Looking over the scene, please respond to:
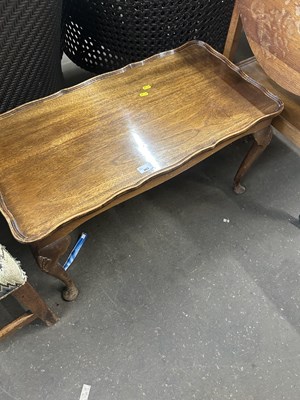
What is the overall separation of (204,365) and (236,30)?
3.65 ft

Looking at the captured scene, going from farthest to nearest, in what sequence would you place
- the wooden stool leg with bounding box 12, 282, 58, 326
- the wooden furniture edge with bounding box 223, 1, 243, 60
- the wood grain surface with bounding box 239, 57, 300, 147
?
the wooden furniture edge with bounding box 223, 1, 243, 60 → the wood grain surface with bounding box 239, 57, 300, 147 → the wooden stool leg with bounding box 12, 282, 58, 326

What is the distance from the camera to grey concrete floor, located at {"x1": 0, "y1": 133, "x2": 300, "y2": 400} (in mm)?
1056

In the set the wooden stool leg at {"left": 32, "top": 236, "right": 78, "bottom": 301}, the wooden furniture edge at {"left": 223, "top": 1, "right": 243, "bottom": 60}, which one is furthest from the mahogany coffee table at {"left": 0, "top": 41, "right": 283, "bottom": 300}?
the wooden furniture edge at {"left": 223, "top": 1, "right": 243, "bottom": 60}

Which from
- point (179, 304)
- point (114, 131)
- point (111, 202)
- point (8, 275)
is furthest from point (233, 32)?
point (8, 275)

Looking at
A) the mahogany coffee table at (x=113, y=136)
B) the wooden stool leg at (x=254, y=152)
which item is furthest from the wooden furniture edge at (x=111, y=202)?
the wooden stool leg at (x=254, y=152)

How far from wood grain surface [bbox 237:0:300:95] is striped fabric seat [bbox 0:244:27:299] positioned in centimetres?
91

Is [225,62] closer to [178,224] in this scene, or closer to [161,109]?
[161,109]

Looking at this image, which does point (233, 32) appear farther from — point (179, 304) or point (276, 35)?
point (179, 304)

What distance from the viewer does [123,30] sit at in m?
1.42

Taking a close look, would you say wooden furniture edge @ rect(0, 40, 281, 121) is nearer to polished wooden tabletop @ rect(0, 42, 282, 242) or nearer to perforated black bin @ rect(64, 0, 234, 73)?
polished wooden tabletop @ rect(0, 42, 282, 242)

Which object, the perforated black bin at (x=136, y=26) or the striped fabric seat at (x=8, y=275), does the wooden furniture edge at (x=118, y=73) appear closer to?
the perforated black bin at (x=136, y=26)

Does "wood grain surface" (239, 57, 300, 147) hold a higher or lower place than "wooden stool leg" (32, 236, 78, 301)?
lower

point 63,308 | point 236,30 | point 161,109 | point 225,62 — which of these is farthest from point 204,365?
point 236,30

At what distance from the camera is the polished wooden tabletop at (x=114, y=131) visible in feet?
3.03
